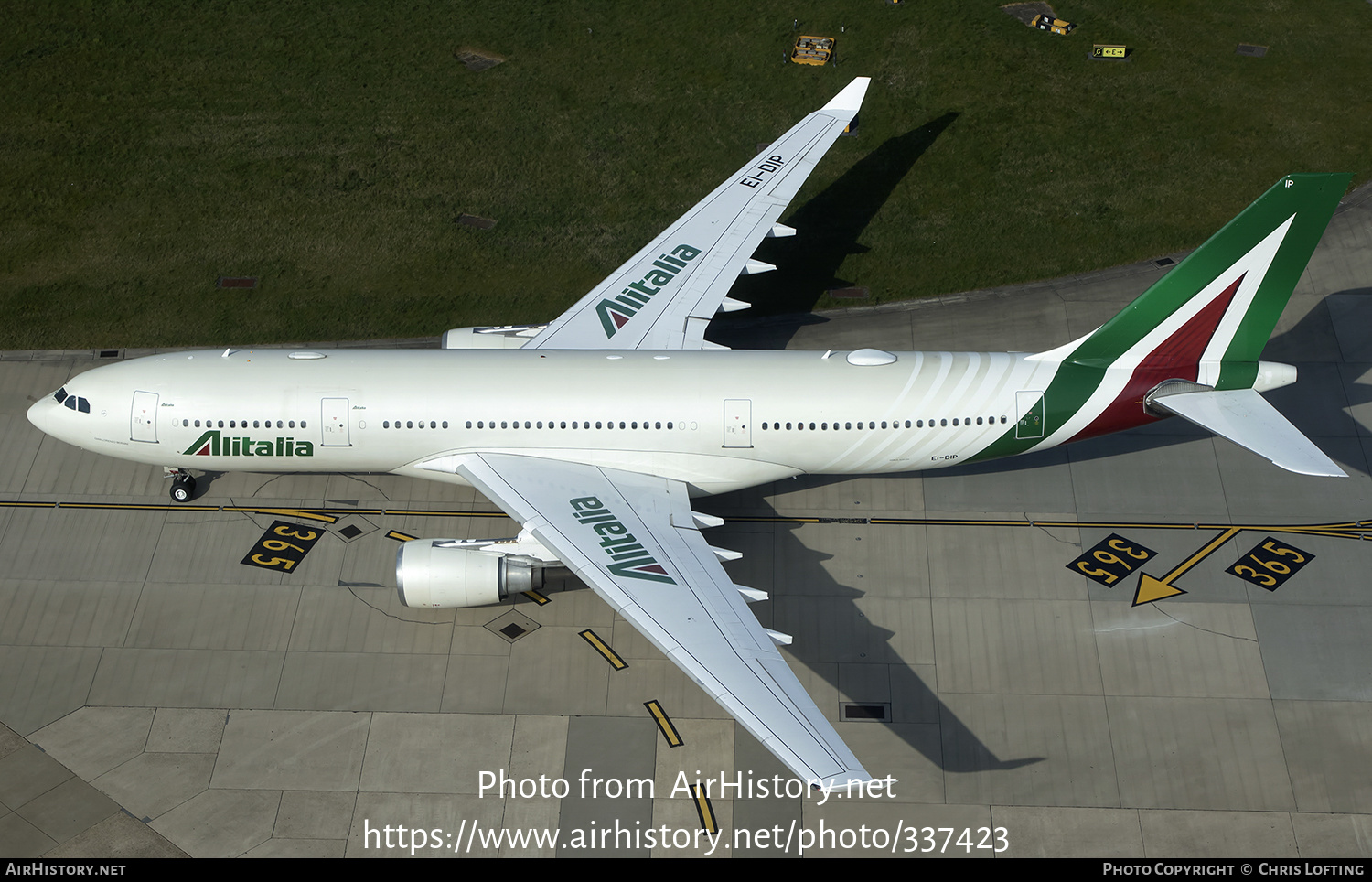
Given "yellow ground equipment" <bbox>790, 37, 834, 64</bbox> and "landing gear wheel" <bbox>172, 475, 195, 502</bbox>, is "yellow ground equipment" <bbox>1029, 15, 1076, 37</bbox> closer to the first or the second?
"yellow ground equipment" <bbox>790, 37, 834, 64</bbox>

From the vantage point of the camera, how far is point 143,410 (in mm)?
28625

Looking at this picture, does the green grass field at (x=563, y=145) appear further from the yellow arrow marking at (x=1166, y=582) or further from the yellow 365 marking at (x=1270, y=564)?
the yellow 365 marking at (x=1270, y=564)

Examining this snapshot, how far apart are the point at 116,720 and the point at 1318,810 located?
2884 centimetres

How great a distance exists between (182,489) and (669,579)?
15.7 m

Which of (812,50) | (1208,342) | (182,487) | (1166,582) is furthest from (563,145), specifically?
(1166,582)

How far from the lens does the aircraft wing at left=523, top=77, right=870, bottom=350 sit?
3198 centimetres

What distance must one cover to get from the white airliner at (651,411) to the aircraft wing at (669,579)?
10 cm

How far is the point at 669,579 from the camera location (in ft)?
82.7

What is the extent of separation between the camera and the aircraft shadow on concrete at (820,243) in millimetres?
36938

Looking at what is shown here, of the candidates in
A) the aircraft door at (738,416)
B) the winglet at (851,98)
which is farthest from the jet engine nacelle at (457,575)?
the winglet at (851,98)

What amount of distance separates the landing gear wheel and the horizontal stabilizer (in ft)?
89.9
